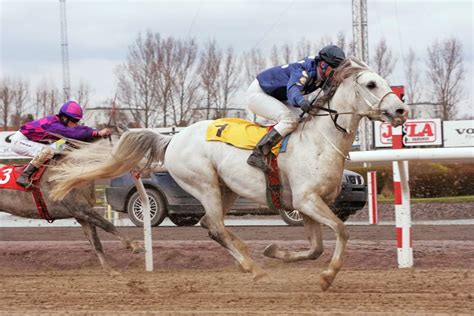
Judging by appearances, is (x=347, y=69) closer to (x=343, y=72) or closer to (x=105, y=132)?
(x=343, y=72)

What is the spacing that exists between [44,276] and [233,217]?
7.23 m

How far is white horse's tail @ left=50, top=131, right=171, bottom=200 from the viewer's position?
7.72 metres

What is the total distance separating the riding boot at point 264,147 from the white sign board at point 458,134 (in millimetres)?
24720

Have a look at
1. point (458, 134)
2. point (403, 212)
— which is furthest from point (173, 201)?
point (458, 134)

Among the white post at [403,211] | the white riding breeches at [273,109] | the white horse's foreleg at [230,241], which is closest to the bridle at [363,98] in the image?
the white riding breeches at [273,109]

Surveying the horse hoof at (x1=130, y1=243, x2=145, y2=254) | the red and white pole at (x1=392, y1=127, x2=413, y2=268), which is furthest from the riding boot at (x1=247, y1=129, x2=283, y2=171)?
the horse hoof at (x1=130, y1=243, x2=145, y2=254)

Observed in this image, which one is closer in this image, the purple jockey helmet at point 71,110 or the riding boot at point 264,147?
the riding boot at point 264,147

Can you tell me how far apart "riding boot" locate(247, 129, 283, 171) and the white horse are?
4.4 inches

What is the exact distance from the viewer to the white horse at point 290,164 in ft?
20.7

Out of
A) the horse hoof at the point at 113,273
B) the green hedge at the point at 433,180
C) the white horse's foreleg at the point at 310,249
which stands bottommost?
the green hedge at the point at 433,180

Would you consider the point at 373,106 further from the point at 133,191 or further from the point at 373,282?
the point at 133,191

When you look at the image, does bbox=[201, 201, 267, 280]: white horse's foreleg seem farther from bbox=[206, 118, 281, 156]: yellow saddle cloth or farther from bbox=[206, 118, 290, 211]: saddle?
bbox=[206, 118, 281, 156]: yellow saddle cloth

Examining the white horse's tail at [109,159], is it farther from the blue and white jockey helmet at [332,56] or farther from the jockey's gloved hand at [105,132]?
the blue and white jockey helmet at [332,56]

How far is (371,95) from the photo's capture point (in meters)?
6.32
